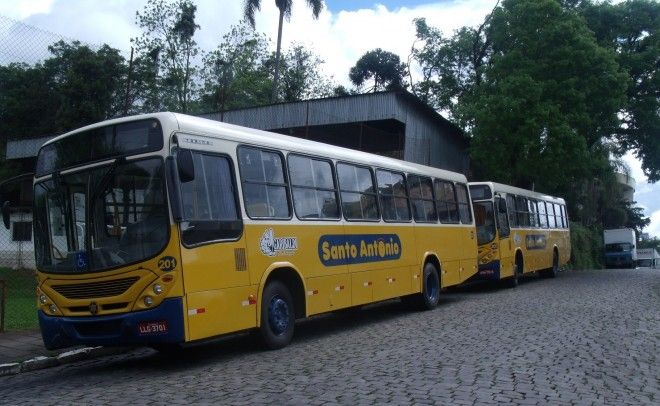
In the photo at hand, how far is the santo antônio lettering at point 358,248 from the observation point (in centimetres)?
1123

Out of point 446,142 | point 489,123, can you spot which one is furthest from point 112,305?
point 446,142

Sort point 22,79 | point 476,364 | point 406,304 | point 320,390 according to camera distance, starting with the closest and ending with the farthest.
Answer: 1. point 320,390
2. point 476,364
3. point 406,304
4. point 22,79

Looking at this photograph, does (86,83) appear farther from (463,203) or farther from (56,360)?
(56,360)

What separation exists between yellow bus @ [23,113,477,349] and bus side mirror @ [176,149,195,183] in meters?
0.02

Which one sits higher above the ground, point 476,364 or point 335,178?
point 335,178

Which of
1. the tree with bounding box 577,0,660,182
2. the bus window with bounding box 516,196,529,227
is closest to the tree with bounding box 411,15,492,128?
the tree with bounding box 577,0,660,182

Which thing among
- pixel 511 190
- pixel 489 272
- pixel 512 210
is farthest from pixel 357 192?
pixel 511 190

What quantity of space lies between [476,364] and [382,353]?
58.2 inches

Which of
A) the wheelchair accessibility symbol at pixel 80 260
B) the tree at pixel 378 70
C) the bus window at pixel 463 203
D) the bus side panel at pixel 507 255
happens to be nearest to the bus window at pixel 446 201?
the bus window at pixel 463 203

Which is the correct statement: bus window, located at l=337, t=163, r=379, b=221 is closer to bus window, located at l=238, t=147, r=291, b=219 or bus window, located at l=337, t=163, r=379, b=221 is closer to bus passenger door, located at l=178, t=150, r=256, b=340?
bus window, located at l=238, t=147, r=291, b=219

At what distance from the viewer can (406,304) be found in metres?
16.3

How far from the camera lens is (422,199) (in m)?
15.2

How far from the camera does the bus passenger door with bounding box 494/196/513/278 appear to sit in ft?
65.2

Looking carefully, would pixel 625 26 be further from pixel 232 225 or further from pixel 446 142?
pixel 232 225
